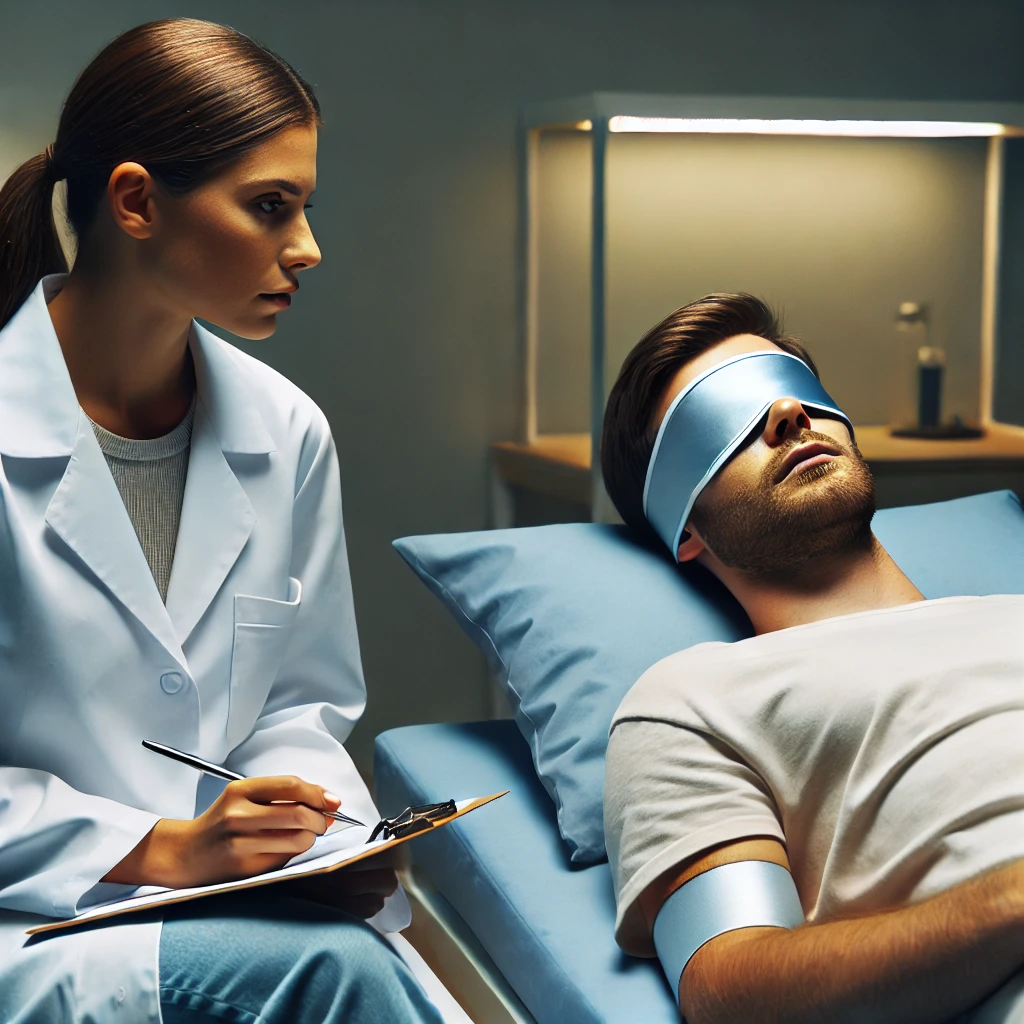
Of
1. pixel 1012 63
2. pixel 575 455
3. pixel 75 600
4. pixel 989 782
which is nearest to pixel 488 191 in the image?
pixel 575 455

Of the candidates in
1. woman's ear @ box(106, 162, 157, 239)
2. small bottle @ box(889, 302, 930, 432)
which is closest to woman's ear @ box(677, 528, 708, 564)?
woman's ear @ box(106, 162, 157, 239)

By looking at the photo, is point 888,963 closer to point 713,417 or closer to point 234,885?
point 234,885

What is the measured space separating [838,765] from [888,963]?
0.70 feet

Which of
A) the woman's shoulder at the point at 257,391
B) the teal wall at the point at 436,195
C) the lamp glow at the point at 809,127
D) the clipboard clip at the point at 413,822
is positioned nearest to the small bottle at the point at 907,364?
the lamp glow at the point at 809,127

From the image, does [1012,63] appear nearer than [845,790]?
No

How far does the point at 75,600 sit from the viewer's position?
115 cm

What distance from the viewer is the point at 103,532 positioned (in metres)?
1.17

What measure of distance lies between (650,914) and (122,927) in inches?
17.4

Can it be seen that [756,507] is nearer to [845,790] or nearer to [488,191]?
[845,790]

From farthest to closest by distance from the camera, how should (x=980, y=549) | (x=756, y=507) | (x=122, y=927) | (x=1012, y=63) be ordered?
(x=1012, y=63)
(x=980, y=549)
(x=756, y=507)
(x=122, y=927)

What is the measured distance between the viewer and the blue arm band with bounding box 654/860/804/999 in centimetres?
105

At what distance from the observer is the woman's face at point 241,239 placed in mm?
1161

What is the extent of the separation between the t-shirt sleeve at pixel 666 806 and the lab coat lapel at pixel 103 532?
42 cm

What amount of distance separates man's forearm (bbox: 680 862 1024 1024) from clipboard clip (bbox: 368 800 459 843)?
26 cm
